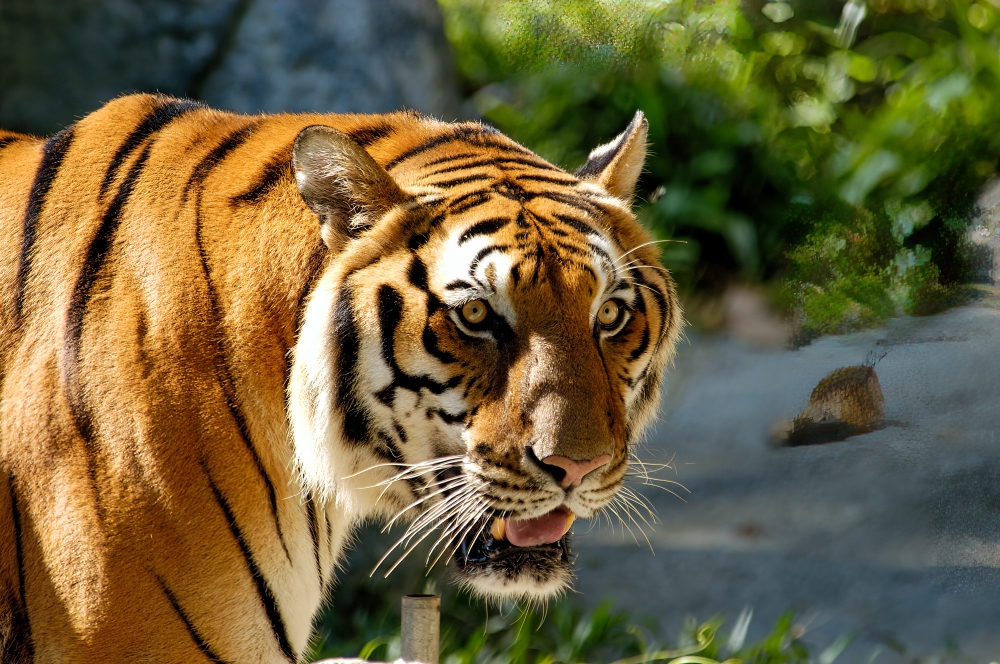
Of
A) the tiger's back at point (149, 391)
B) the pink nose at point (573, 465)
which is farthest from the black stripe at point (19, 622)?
the pink nose at point (573, 465)

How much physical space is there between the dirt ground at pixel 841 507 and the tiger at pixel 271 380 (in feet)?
6.38

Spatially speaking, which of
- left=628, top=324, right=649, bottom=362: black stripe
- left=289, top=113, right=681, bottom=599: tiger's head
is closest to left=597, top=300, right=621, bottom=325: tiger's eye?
left=289, top=113, right=681, bottom=599: tiger's head

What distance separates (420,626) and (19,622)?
2.77ft

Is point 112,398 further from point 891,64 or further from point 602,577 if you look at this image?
point 891,64

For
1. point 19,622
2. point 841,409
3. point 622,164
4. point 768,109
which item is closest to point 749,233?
point 768,109

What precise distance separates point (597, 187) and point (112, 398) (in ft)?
3.49

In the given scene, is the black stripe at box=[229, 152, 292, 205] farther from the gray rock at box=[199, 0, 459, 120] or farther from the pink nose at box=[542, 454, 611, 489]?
the gray rock at box=[199, 0, 459, 120]

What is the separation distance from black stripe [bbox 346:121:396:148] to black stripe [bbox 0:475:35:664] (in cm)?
95

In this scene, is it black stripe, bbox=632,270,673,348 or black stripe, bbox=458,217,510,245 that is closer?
black stripe, bbox=458,217,510,245

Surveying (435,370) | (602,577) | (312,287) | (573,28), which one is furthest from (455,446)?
(573,28)

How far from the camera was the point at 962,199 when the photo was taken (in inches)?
157

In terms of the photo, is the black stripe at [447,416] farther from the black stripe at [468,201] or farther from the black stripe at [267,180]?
the black stripe at [267,180]

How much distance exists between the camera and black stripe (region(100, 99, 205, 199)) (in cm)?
194

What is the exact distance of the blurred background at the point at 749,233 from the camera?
379 centimetres
